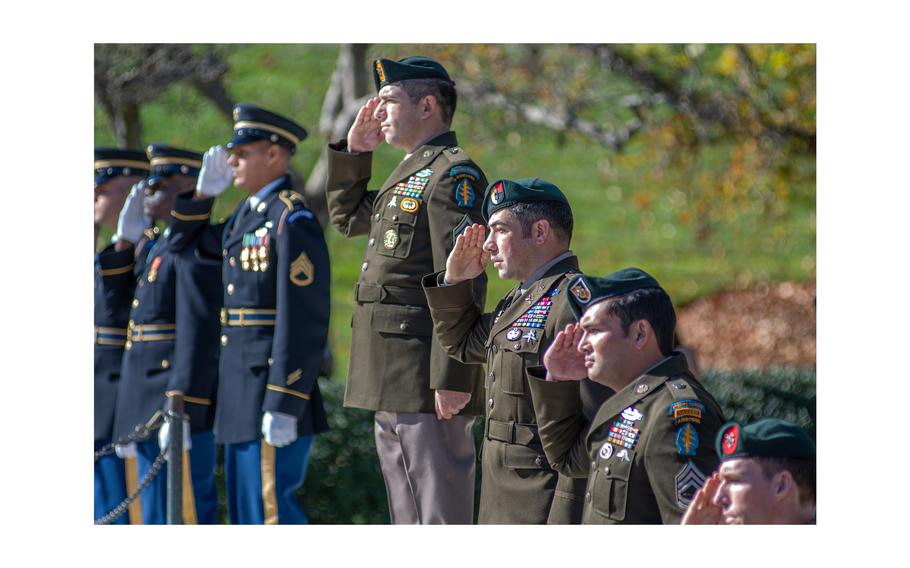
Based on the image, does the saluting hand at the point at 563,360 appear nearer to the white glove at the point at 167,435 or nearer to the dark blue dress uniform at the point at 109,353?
the white glove at the point at 167,435

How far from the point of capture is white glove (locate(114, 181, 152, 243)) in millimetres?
7156

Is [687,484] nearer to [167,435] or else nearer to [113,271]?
[167,435]

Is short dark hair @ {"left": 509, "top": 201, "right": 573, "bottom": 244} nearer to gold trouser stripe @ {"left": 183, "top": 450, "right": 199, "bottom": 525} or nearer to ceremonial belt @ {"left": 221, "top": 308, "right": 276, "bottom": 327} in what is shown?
ceremonial belt @ {"left": 221, "top": 308, "right": 276, "bottom": 327}

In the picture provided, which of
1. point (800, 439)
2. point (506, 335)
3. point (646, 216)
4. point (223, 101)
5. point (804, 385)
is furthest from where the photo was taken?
point (646, 216)

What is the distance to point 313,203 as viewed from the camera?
1077 cm

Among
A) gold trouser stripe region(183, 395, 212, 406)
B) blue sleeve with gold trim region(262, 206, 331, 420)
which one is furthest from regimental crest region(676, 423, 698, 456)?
gold trouser stripe region(183, 395, 212, 406)

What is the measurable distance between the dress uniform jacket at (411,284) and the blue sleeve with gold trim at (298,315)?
20cm

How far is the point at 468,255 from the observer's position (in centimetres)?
553

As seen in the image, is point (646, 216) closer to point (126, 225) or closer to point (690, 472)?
point (126, 225)

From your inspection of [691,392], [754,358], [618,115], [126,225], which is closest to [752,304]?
[754,358]

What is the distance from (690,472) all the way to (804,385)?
649 cm

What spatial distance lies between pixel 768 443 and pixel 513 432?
1190 millimetres

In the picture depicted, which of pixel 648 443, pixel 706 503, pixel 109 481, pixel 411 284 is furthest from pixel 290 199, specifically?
pixel 706 503

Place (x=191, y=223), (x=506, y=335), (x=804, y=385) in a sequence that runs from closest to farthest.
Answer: (x=506, y=335) < (x=191, y=223) < (x=804, y=385)
